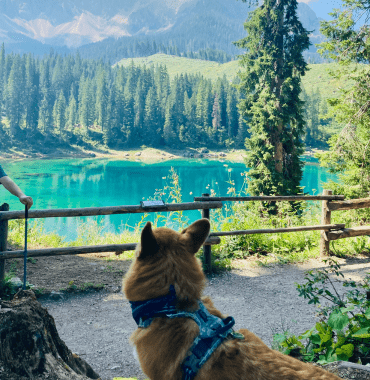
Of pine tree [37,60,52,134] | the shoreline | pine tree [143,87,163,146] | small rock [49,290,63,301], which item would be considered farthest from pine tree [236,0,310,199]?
pine tree [37,60,52,134]

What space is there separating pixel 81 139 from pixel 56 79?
4581 centimetres

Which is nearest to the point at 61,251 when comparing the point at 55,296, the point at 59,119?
the point at 55,296

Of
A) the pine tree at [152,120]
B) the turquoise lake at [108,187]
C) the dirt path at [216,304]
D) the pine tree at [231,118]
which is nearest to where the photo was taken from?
the dirt path at [216,304]

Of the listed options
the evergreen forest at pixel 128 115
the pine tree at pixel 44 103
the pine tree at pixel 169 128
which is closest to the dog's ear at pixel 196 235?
the evergreen forest at pixel 128 115

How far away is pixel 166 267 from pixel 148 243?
142 mm

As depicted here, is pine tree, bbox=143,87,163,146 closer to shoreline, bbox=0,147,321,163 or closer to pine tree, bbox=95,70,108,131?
shoreline, bbox=0,147,321,163

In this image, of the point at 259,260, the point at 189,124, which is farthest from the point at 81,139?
the point at 259,260

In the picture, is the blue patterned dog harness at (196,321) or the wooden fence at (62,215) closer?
the blue patterned dog harness at (196,321)

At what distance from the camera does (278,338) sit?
3.03 meters

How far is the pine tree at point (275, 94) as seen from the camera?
17.5 m

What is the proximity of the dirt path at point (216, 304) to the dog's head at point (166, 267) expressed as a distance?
2.23 m

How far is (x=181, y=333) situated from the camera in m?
1.58

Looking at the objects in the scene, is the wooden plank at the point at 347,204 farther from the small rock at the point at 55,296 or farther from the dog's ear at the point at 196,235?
the dog's ear at the point at 196,235

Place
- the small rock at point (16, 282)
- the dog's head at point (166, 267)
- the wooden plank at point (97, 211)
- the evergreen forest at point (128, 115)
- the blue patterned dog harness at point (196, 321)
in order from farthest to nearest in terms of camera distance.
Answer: the evergreen forest at point (128, 115), the small rock at point (16, 282), the wooden plank at point (97, 211), the dog's head at point (166, 267), the blue patterned dog harness at point (196, 321)
